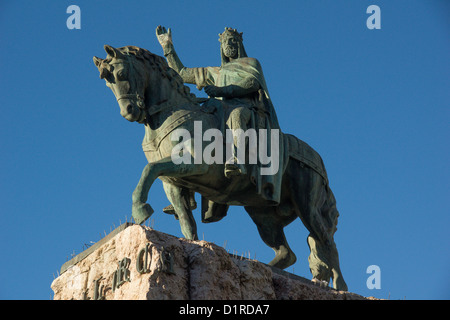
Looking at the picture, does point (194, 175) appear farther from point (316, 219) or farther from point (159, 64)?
point (316, 219)

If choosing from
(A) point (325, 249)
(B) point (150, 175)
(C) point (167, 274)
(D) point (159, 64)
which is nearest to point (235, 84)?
(D) point (159, 64)

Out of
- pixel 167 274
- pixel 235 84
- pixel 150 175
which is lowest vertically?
pixel 167 274

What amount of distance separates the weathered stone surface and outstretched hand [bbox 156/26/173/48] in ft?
16.7

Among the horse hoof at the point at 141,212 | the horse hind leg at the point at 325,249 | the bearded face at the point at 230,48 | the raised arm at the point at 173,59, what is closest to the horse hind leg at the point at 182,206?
the horse hoof at the point at 141,212

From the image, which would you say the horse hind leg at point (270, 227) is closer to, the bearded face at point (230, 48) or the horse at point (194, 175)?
the horse at point (194, 175)

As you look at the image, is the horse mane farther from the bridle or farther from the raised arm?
the raised arm

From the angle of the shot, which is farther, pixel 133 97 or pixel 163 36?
pixel 163 36

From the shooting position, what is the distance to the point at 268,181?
51.0 ft

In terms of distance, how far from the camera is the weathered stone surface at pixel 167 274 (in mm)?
12227

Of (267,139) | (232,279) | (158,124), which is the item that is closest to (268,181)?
(267,139)

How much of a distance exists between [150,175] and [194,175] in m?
0.99

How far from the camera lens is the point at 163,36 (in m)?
17.5

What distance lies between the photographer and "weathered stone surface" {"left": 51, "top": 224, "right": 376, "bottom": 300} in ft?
40.1
